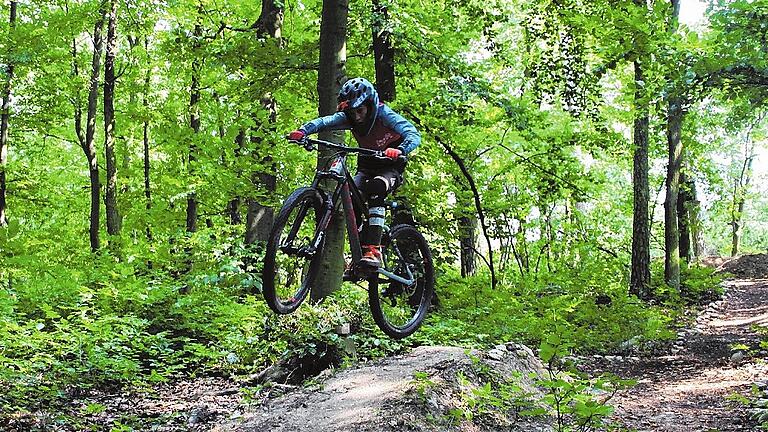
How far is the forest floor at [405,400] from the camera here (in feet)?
17.0

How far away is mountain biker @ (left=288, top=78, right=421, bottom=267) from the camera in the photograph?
499 centimetres

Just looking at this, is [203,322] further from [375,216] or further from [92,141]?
[92,141]

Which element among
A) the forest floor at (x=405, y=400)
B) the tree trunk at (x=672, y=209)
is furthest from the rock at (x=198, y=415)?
the tree trunk at (x=672, y=209)

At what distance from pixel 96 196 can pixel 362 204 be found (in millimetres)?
13273

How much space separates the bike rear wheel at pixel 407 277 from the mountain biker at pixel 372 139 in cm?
48

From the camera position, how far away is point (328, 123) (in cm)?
504

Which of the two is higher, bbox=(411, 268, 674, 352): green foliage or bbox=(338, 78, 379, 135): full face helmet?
bbox=(338, 78, 379, 135): full face helmet

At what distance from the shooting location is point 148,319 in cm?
874

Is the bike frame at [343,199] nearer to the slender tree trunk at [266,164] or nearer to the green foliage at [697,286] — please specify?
the slender tree trunk at [266,164]

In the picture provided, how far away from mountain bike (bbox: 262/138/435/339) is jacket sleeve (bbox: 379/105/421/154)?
0.90ft

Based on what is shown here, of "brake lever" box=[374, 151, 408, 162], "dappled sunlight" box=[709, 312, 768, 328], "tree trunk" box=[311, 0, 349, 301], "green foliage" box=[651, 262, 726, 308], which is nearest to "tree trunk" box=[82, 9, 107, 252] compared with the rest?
"tree trunk" box=[311, 0, 349, 301]

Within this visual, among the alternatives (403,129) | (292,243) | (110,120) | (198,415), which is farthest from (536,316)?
(110,120)

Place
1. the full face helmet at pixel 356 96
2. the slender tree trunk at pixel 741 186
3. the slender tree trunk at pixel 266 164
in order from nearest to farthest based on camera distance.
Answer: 1. the full face helmet at pixel 356 96
2. the slender tree trunk at pixel 266 164
3. the slender tree trunk at pixel 741 186

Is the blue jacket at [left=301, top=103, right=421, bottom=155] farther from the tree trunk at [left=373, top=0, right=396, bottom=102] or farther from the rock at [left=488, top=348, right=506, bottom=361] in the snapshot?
the tree trunk at [left=373, top=0, right=396, bottom=102]
